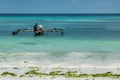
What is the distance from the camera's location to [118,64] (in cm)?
1952

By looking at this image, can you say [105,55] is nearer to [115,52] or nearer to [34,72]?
[115,52]

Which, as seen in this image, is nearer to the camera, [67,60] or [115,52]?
[67,60]

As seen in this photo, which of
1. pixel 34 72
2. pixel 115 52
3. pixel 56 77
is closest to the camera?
pixel 56 77

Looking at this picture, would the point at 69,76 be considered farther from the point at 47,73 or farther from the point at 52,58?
the point at 52,58

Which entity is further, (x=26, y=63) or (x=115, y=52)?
(x=115, y=52)

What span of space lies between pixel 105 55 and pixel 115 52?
175 centimetres

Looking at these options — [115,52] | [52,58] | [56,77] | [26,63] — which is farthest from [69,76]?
[115,52]

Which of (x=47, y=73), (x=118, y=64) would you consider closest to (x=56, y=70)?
(x=47, y=73)

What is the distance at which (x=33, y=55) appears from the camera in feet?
76.4

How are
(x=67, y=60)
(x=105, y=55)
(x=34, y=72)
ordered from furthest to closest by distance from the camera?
(x=105, y=55) < (x=67, y=60) < (x=34, y=72)

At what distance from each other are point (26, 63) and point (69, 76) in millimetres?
5203

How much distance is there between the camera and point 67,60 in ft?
69.1

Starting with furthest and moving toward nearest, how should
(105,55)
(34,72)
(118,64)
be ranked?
1. (105,55)
2. (118,64)
3. (34,72)

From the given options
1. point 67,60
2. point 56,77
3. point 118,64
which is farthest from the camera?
point 67,60
